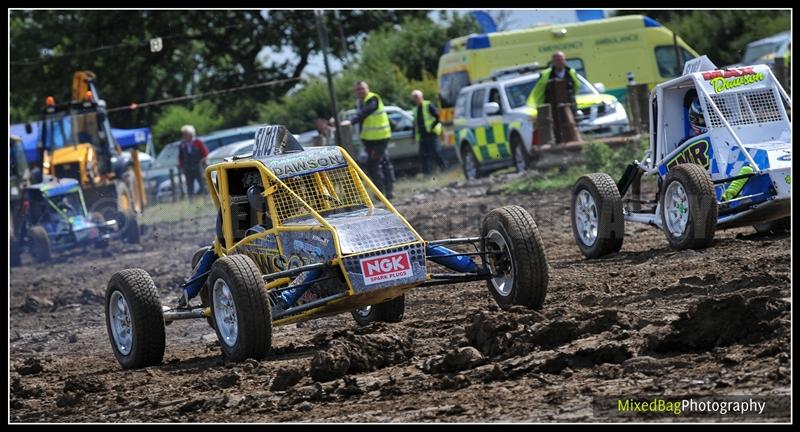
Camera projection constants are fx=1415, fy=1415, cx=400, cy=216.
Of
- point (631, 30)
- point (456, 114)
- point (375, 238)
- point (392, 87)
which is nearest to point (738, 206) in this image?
→ point (375, 238)

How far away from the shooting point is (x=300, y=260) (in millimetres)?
9695

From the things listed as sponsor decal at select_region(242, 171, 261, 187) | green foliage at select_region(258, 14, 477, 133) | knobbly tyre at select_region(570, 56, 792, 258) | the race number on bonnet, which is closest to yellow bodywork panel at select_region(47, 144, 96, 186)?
green foliage at select_region(258, 14, 477, 133)

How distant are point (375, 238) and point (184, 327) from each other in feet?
14.2

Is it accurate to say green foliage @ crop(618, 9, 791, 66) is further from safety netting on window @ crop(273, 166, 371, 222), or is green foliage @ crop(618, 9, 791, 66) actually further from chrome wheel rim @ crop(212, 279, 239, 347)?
chrome wheel rim @ crop(212, 279, 239, 347)

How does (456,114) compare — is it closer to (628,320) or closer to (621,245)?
(621,245)

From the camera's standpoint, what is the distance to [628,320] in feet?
28.2

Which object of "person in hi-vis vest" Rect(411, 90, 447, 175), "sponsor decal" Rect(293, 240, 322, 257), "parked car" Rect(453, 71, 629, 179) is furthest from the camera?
"person in hi-vis vest" Rect(411, 90, 447, 175)

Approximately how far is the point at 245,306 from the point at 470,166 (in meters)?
15.1

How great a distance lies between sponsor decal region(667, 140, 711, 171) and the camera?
1203 cm

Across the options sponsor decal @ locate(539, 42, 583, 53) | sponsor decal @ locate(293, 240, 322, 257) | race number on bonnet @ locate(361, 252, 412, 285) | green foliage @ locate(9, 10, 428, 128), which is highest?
green foliage @ locate(9, 10, 428, 128)

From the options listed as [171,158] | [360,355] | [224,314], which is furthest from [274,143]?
[171,158]

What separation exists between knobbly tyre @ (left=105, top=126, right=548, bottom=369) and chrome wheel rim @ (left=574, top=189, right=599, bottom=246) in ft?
8.47

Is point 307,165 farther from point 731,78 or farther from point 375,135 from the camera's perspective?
point 375,135

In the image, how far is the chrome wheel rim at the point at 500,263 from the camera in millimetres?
9586
